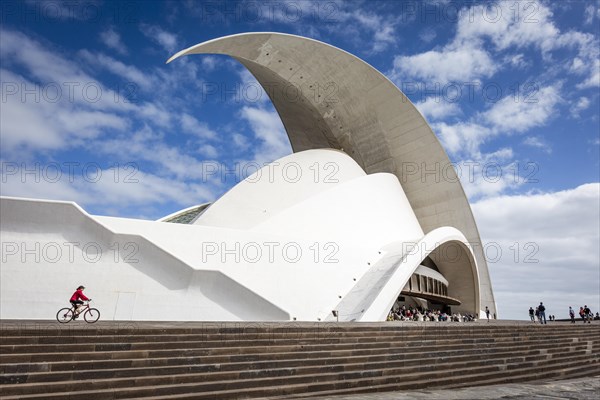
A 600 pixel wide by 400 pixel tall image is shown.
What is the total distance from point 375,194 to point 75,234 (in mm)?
11172

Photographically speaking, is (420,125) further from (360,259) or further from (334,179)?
(360,259)

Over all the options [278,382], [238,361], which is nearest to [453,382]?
[278,382]

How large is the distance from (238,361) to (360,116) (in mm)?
15599

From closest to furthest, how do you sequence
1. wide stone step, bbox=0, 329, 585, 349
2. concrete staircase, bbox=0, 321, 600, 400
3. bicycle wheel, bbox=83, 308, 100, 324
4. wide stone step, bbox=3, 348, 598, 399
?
wide stone step, bbox=3, 348, 598, 399 → concrete staircase, bbox=0, 321, 600, 400 → wide stone step, bbox=0, 329, 585, 349 → bicycle wheel, bbox=83, 308, 100, 324

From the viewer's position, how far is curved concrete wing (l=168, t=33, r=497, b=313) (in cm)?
1797

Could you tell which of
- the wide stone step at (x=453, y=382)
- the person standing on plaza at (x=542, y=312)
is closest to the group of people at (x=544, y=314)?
the person standing on plaza at (x=542, y=312)

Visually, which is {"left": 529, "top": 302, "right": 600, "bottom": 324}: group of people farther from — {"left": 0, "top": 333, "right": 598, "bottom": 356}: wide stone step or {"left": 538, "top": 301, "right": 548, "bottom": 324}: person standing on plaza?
{"left": 0, "top": 333, "right": 598, "bottom": 356}: wide stone step

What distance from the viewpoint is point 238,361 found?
238 inches

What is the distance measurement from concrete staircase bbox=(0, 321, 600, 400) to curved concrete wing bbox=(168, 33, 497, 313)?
1193 centimetres

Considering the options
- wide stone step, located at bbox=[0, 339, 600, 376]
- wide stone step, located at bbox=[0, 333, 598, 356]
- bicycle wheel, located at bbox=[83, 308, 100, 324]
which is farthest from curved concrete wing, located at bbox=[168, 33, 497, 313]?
wide stone step, located at bbox=[0, 333, 598, 356]

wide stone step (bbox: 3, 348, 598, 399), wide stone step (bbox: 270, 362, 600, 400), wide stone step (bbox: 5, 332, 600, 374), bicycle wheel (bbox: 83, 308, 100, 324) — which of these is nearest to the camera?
wide stone step (bbox: 3, 348, 598, 399)

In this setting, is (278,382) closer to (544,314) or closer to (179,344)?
(179,344)

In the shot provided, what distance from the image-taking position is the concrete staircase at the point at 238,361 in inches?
194

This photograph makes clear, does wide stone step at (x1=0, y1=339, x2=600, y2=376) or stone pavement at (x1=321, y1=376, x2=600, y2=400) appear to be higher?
wide stone step at (x1=0, y1=339, x2=600, y2=376)
